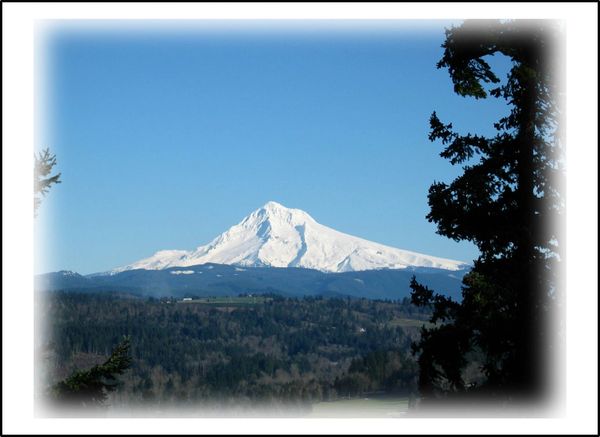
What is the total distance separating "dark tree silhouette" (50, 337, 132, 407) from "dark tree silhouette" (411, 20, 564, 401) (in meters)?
8.62

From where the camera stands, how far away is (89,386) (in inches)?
827

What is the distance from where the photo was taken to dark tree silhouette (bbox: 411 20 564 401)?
16.8 metres

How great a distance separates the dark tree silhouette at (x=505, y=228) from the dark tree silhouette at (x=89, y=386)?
8.62 metres

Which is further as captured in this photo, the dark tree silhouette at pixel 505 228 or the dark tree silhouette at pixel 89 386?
the dark tree silhouette at pixel 89 386

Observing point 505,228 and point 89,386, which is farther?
point 89,386

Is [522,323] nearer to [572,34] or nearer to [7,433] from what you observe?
[572,34]

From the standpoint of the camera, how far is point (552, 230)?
16859 mm

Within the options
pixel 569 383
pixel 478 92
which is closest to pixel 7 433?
pixel 569 383

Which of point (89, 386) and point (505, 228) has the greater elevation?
point (505, 228)

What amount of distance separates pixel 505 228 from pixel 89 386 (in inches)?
436

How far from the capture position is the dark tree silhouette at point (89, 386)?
20.4 m

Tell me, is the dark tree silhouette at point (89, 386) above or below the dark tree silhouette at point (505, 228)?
below

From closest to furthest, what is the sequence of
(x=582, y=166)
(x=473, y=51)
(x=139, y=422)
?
(x=139, y=422), (x=582, y=166), (x=473, y=51)

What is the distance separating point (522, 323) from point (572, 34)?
19.6ft
